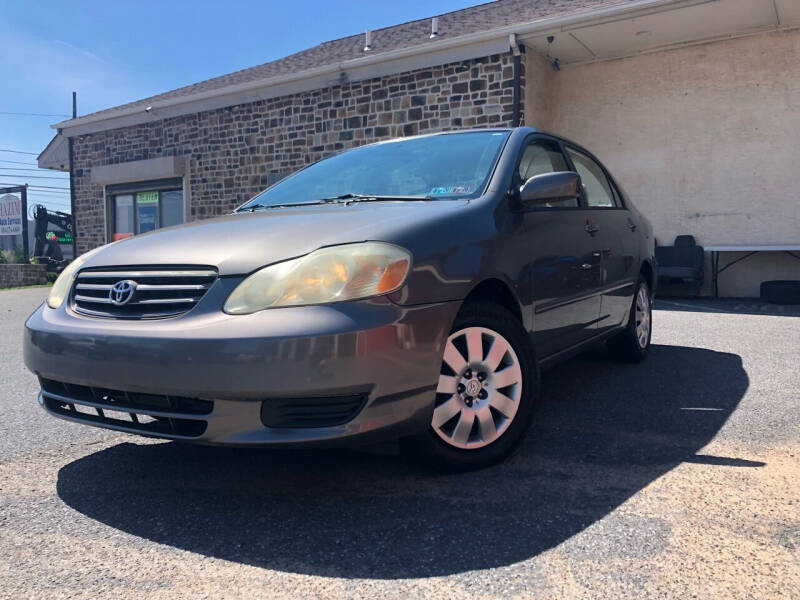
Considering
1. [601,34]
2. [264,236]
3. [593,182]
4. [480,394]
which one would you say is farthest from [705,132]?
[264,236]

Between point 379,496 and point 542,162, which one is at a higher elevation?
point 542,162

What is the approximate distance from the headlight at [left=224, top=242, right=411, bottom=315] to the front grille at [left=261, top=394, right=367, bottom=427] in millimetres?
323

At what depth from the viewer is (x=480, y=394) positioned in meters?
2.70

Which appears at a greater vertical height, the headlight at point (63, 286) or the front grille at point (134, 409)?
the headlight at point (63, 286)

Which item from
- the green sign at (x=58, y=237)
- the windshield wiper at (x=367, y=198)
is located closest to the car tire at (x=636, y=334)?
the windshield wiper at (x=367, y=198)

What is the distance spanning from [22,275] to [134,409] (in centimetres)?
2136

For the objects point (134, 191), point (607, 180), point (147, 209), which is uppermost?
point (134, 191)

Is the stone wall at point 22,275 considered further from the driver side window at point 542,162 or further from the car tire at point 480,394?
the car tire at point 480,394

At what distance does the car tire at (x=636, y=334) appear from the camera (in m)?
4.84

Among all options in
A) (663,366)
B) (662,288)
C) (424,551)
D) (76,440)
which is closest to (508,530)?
(424,551)

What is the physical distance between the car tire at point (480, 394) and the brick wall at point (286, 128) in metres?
8.58

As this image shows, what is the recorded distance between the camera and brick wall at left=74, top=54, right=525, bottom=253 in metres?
11.1

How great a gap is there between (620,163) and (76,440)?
1045 cm

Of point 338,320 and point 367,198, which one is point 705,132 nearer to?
point 367,198
